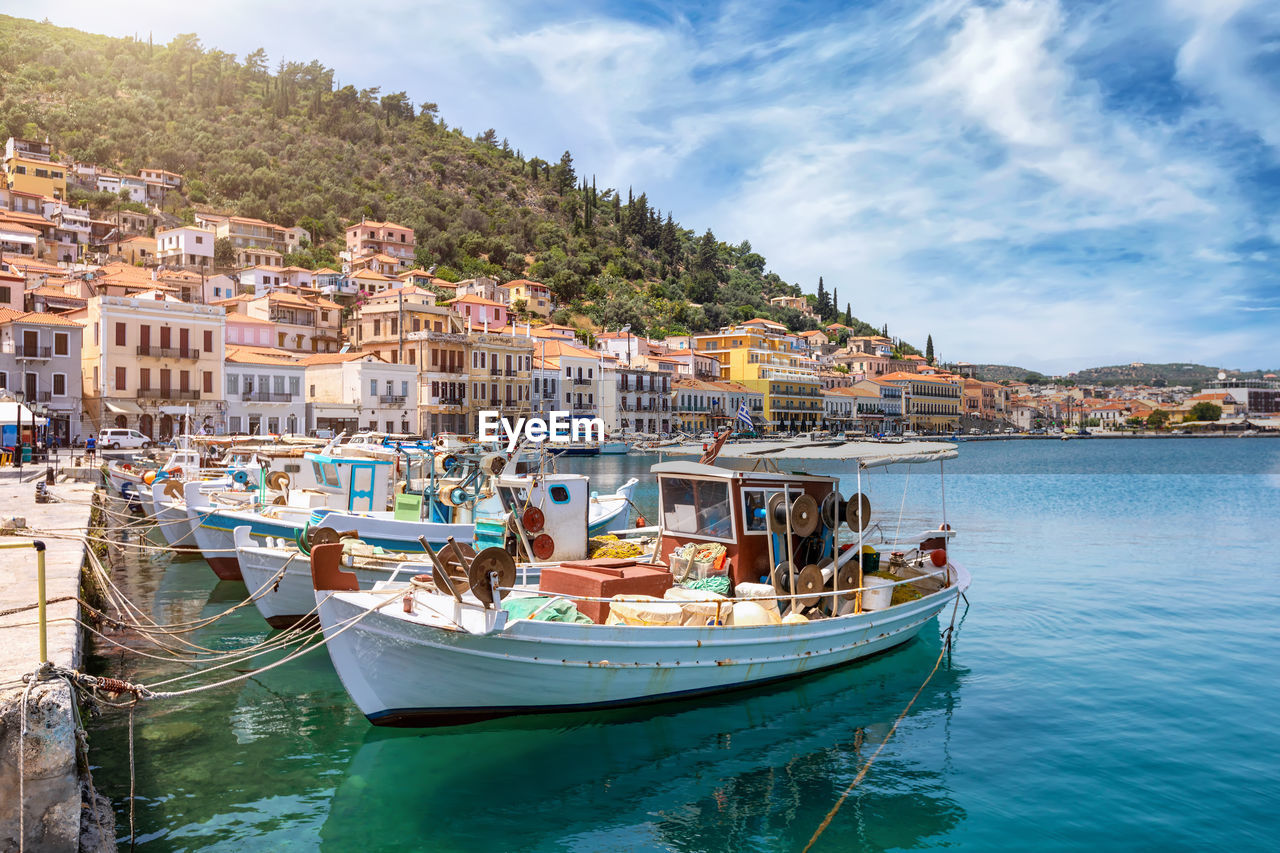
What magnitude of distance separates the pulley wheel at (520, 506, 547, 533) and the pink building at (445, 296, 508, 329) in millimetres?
68066

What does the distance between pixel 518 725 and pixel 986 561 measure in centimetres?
1748

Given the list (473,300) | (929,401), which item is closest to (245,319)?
(473,300)

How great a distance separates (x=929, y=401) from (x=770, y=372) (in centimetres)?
4345

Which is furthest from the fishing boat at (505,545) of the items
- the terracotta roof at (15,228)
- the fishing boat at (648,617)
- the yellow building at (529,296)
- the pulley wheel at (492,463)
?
the yellow building at (529,296)

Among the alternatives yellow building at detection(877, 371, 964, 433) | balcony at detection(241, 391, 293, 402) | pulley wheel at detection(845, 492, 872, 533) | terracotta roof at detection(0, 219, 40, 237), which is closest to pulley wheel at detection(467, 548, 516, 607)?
pulley wheel at detection(845, 492, 872, 533)

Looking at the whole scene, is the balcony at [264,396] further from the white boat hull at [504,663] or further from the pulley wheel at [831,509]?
the pulley wheel at [831,509]

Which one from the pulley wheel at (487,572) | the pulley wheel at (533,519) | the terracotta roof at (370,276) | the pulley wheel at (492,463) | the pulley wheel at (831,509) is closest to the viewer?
the pulley wheel at (487,572)

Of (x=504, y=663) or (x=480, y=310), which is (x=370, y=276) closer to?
(x=480, y=310)

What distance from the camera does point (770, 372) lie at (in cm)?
10412

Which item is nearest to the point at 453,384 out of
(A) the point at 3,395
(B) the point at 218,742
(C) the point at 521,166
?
(A) the point at 3,395

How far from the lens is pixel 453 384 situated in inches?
2579

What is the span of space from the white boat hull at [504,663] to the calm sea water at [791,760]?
0.58m

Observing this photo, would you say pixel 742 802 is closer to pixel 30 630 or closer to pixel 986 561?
pixel 30 630

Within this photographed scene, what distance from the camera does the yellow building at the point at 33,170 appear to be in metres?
83.6
